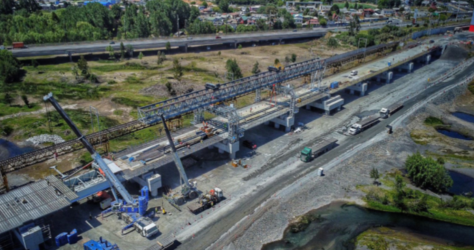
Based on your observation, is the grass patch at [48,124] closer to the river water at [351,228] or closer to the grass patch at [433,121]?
the river water at [351,228]

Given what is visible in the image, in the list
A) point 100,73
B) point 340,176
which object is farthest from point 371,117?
point 100,73

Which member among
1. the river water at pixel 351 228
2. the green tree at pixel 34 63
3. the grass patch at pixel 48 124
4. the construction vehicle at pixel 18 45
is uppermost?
the construction vehicle at pixel 18 45

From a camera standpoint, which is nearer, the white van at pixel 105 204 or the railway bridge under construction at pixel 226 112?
the white van at pixel 105 204

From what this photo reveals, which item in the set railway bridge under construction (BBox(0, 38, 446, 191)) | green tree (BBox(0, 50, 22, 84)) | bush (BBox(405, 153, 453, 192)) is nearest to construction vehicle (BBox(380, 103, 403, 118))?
railway bridge under construction (BBox(0, 38, 446, 191))

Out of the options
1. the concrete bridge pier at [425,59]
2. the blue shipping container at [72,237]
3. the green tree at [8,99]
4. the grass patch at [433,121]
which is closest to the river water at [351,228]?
the blue shipping container at [72,237]

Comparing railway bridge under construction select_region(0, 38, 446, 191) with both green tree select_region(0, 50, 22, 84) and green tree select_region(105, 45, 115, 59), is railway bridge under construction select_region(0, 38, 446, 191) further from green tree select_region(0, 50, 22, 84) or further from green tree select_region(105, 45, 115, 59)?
green tree select_region(105, 45, 115, 59)

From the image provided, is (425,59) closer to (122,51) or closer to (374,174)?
(374,174)

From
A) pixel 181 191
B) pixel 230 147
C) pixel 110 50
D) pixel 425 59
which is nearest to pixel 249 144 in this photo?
pixel 230 147
